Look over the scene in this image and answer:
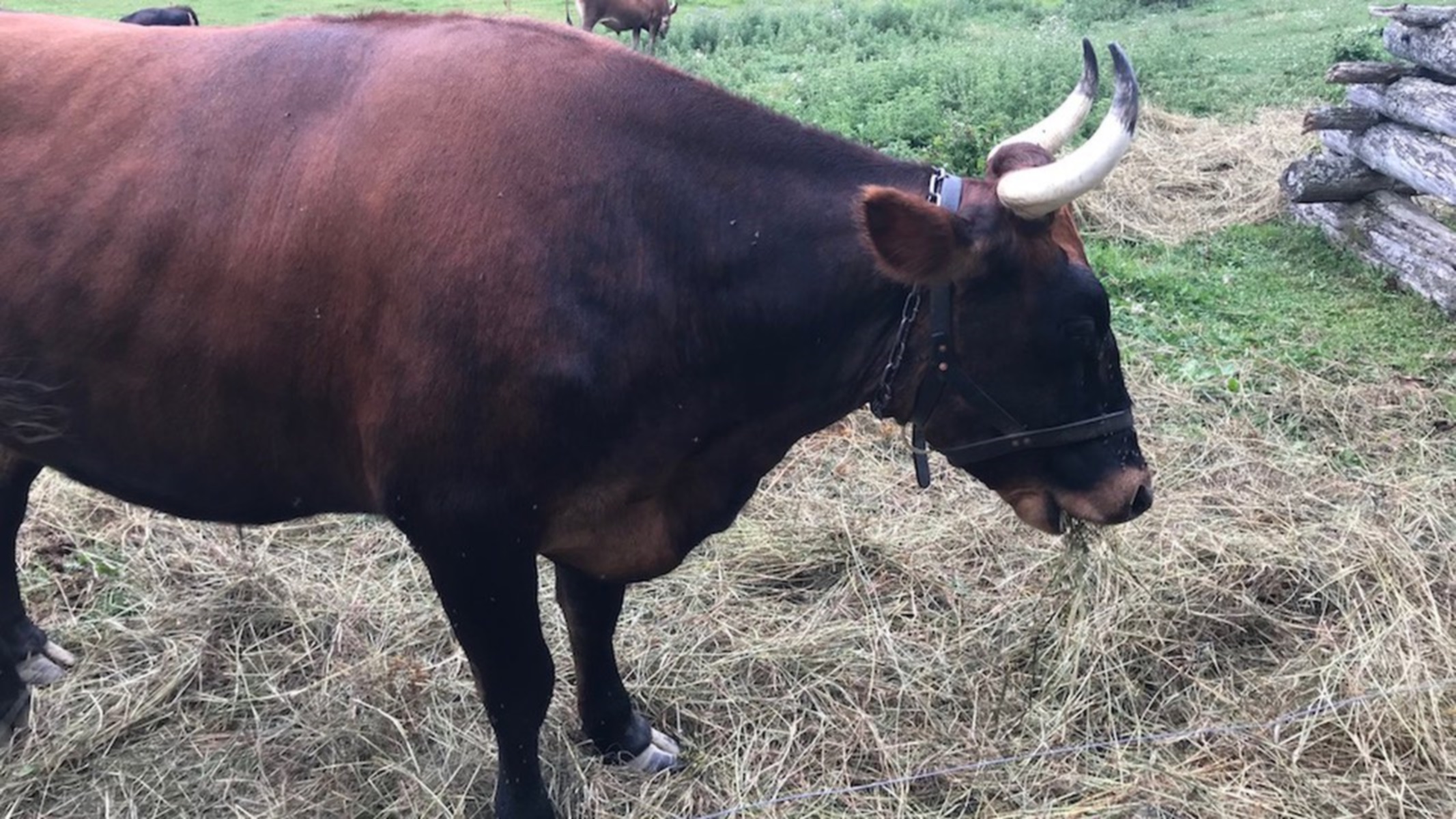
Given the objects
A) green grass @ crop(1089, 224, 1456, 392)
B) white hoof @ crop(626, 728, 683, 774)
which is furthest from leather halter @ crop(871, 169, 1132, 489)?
green grass @ crop(1089, 224, 1456, 392)

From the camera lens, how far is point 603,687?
155 inches

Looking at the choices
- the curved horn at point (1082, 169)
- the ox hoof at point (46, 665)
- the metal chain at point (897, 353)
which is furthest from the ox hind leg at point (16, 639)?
the curved horn at point (1082, 169)

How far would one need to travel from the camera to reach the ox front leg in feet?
10.2

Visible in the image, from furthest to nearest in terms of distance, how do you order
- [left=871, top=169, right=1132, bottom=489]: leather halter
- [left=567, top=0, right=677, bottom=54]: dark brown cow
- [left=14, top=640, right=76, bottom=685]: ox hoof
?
[left=567, top=0, right=677, bottom=54]: dark brown cow → [left=14, top=640, right=76, bottom=685]: ox hoof → [left=871, top=169, right=1132, bottom=489]: leather halter

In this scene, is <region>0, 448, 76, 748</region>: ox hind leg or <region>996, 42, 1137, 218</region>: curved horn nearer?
<region>996, 42, 1137, 218</region>: curved horn

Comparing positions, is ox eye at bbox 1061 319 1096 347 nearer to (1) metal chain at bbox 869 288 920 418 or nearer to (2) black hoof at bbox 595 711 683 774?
(1) metal chain at bbox 869 288 920 418

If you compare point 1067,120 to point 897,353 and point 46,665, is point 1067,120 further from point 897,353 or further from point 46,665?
point 46,665

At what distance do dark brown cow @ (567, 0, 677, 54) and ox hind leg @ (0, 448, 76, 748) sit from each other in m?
16.7

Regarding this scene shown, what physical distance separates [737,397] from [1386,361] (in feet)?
15.4

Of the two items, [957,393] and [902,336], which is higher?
[902,336]

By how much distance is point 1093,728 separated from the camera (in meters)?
4.01

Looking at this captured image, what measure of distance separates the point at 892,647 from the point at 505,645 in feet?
5.18

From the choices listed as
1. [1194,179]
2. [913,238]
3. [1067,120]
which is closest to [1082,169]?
[913,238]

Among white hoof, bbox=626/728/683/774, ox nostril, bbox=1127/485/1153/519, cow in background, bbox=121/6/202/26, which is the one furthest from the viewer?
cow in background, bbox=121/6/202/26
